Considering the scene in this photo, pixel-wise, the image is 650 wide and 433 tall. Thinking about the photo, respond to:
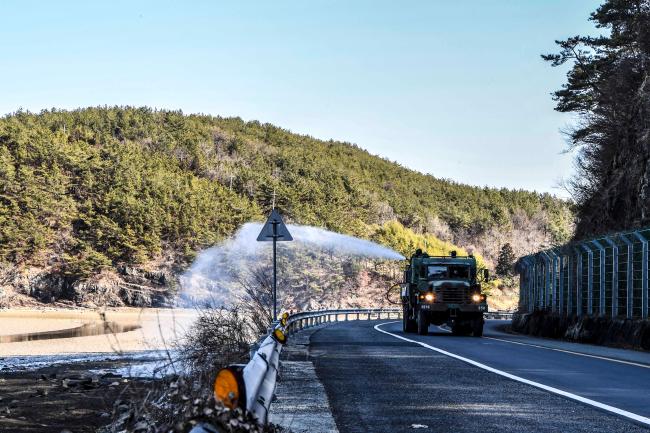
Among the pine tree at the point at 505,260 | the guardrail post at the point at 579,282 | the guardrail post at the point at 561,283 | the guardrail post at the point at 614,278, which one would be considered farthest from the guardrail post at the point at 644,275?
the pine tree at the point at 505,260

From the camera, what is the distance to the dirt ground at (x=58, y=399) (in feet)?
35.8

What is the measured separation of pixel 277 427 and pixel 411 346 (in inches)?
571

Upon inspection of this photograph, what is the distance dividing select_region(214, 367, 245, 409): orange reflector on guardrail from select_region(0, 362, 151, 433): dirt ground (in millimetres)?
1627

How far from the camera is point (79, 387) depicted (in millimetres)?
15648

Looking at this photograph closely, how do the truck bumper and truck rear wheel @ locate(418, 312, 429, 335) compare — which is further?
truck rear wheel @ locate(418, 312, 429, 335)

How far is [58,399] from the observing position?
13953 millimetres

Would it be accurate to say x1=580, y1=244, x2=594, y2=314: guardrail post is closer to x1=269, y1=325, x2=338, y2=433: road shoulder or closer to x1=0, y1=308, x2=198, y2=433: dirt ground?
x1=0, y1=308, x2=198, y2=433: dirt ground

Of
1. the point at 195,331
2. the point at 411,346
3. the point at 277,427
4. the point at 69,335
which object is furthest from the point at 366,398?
the point at 69,335

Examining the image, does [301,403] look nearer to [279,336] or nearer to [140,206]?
[279,336]

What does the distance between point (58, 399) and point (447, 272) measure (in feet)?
64.0

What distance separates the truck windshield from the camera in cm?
3152

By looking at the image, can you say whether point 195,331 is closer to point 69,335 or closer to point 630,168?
point 630,168

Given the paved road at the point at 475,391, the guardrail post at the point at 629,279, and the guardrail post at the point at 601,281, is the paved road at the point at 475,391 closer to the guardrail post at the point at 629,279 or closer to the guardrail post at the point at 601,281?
the guardrail post at the point at 629,279

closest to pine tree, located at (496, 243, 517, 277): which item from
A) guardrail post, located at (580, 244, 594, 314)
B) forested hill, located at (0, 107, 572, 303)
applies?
forested hill, located at (0, 107, 572, 303)
